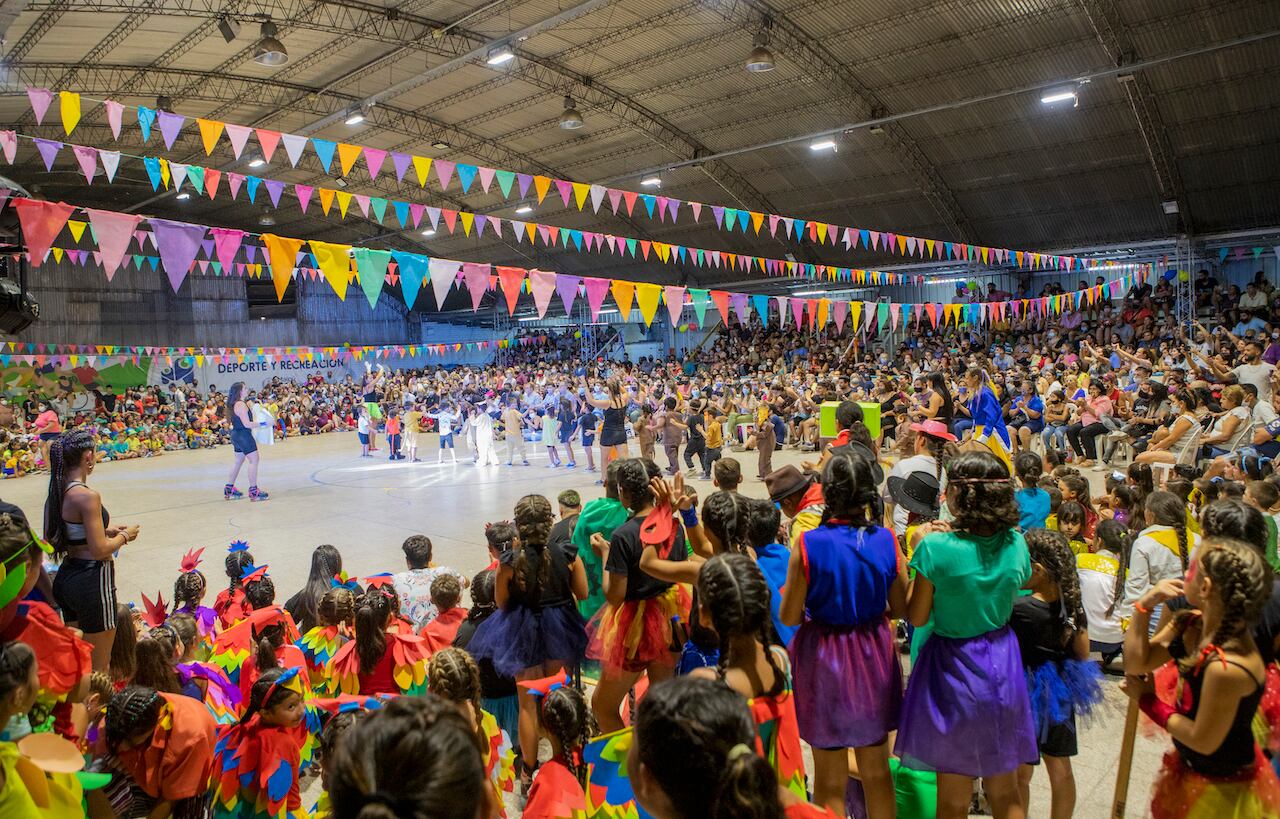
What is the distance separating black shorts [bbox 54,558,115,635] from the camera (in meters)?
3.52

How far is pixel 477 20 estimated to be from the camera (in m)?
14.0

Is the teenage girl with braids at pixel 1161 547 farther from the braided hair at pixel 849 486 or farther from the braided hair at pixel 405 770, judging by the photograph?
the braided hair at pixel 405 770

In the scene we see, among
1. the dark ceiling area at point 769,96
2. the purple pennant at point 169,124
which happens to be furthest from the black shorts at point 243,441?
the dark ceiling area at point 769,96

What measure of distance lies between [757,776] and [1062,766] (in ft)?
6.01

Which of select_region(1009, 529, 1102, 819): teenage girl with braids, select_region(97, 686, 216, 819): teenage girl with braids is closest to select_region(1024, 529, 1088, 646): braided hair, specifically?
select_region(1009, 529, 1102, 819): teenage girl with braids

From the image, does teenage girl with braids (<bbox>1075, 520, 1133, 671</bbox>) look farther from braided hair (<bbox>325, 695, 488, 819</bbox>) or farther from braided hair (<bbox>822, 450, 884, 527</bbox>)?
braided hair (<bbox>325, 695, 488, 819</bbox>)

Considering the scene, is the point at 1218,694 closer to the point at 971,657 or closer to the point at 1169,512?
the point at 971,657

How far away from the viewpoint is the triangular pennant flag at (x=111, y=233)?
6324 mm

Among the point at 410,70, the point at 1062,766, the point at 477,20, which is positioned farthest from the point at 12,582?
the point at 410,70

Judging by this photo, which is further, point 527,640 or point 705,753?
point 527,640

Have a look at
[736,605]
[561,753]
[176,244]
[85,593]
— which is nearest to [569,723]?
[561,753]

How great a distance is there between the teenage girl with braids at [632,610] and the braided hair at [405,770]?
5.23 ft

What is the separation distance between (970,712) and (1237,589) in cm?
73

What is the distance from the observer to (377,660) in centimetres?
300
